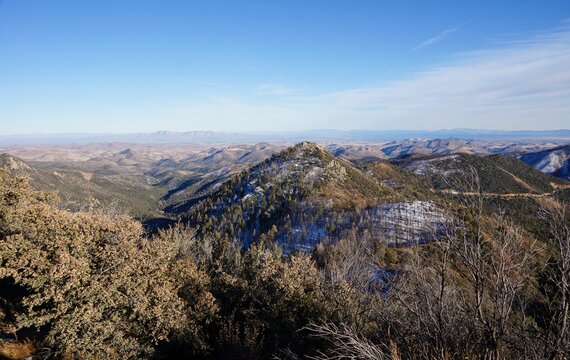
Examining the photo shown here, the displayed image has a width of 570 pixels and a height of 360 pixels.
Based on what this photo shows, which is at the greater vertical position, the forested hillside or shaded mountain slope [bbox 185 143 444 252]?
the forested hillside

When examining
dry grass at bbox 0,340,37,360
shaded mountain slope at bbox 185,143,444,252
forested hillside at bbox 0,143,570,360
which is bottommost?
shaded mountain slope at bbox 185,143,444,252

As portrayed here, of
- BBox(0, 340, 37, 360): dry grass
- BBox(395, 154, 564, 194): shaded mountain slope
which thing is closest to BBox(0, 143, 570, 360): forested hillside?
BBox(0, 340, 37, 360): dry grass

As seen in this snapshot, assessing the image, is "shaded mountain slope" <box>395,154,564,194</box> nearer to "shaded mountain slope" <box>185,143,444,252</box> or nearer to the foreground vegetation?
"shaded mountain slope" <box>185,143,444,252</box>

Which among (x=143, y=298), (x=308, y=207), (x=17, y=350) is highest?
(x=143, y=298)

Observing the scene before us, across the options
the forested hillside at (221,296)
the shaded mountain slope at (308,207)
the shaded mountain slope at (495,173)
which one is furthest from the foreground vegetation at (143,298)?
the shaded mountain slope at (495,173)

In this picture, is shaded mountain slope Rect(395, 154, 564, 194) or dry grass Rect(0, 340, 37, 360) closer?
dry grass Rect(0, 340, 37, 360)

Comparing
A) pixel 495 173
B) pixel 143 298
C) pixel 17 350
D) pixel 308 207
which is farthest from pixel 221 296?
pixel 495 173

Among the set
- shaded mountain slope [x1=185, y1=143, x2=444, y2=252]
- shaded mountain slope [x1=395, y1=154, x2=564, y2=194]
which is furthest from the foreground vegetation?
shaded mountain slope [x1=395, y1=154, x2=564, y2=194]

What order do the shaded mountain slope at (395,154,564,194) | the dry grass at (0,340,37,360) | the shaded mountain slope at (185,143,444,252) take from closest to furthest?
the dry grass at (0,340,37,360) → the shaded mountain slope at (185,143,444,252) → the shaded mountain slope at (395,154,564,194)

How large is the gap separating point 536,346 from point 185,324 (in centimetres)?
1573

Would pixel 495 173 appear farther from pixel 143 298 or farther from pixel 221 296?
pixel 143 298

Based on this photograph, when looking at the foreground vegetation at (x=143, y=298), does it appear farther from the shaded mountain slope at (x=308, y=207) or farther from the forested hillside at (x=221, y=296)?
the shaded mountain slope at (x=308, y=207)

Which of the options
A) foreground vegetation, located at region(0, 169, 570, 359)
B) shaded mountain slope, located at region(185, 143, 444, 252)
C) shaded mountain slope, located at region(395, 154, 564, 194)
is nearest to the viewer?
foreground vegetation, located at region(0, 169, 570, 359)

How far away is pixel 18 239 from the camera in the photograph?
17156mm
